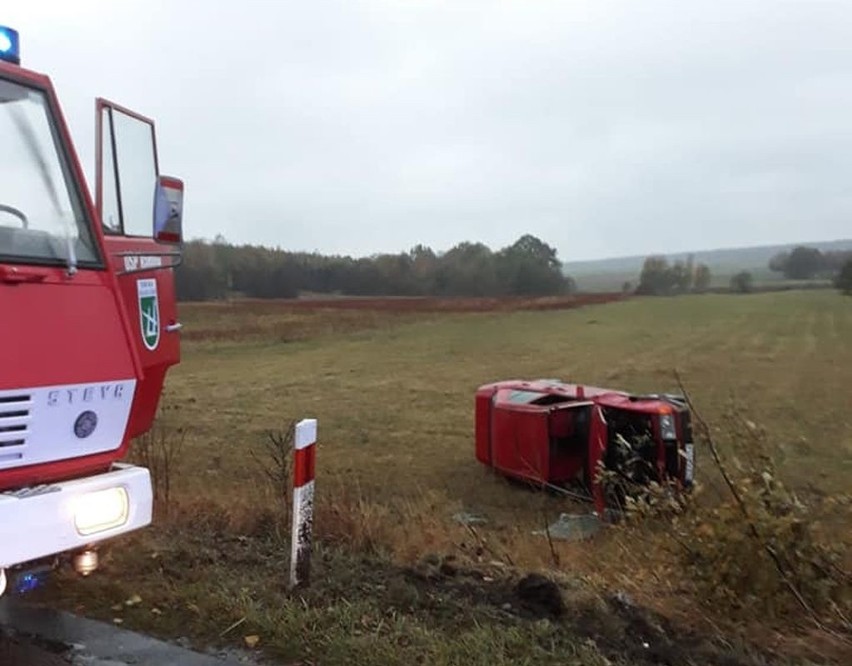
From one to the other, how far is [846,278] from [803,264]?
2443cm

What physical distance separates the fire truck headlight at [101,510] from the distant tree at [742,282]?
9635 centimetres

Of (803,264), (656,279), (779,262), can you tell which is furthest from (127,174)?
(779,262)

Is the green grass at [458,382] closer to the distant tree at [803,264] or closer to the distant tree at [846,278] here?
the distant tree at [846,278]

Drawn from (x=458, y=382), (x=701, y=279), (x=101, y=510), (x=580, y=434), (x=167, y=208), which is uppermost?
(x=167, y=208)

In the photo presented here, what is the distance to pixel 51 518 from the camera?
378cm

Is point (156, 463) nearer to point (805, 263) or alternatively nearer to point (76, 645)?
point (76, 645)

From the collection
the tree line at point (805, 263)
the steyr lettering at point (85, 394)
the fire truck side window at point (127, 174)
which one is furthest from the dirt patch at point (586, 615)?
the tree line at point (805, 263)

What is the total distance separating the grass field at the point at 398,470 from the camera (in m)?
4.42

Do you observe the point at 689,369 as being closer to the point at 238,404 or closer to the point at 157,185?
the point at 238,404

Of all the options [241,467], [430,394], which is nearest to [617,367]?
[430,394]

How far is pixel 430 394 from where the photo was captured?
25.1m

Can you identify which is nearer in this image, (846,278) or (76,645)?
(76,645)

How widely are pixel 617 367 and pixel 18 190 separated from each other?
28.8m

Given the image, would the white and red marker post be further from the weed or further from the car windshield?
the weed
